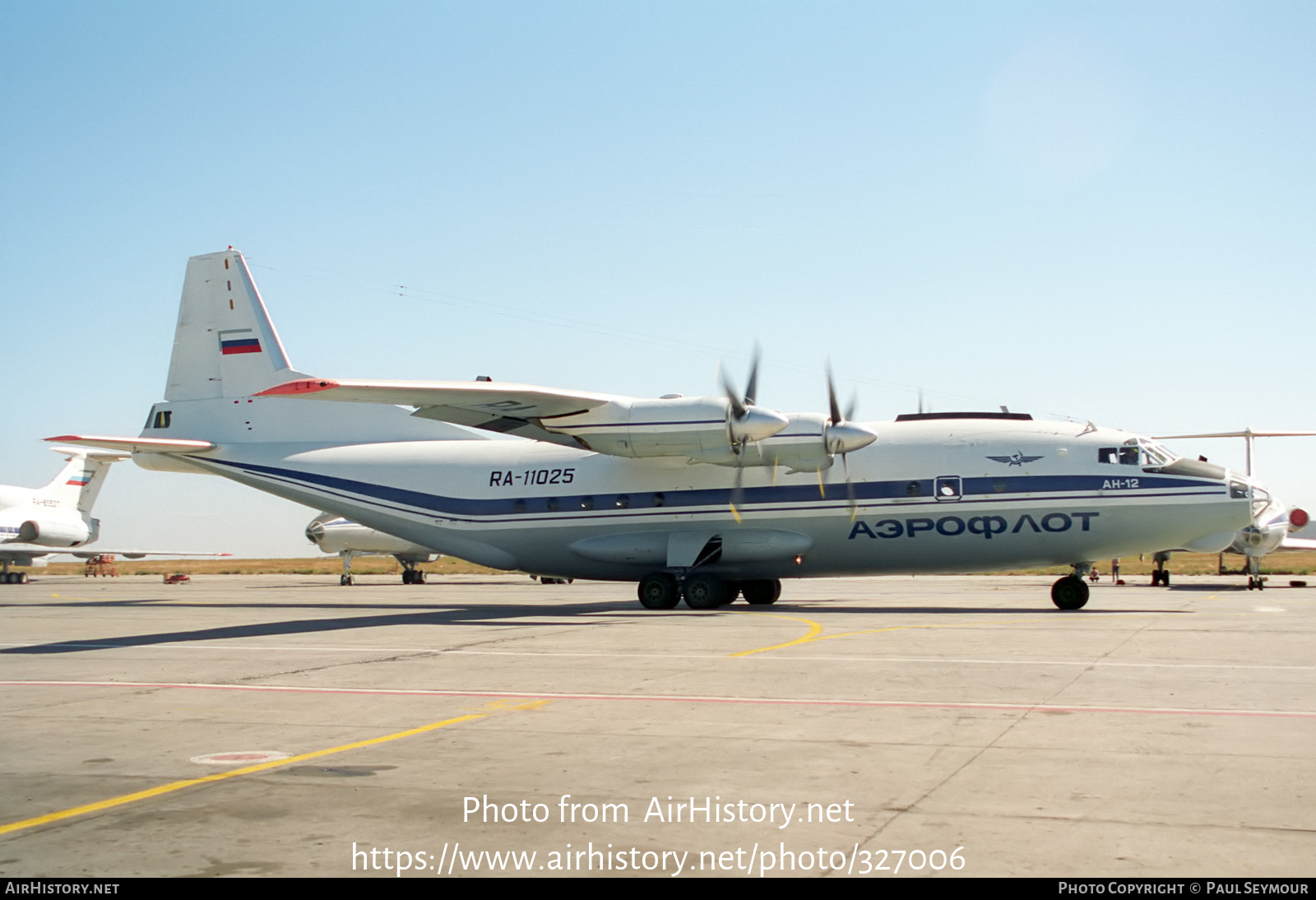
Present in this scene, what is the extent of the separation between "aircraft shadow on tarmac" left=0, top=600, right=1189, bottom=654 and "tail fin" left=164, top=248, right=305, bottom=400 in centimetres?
618

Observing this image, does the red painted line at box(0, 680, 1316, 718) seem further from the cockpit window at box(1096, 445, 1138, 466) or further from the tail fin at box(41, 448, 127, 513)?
the tail fin at box(41, 448, 127, 513)

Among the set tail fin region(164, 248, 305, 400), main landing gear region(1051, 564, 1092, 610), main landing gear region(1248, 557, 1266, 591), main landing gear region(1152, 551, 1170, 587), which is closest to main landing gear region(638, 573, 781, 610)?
main landing gear region(1051, 564, 1092, 610)

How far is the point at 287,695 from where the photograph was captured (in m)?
11.6

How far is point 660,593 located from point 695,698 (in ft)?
48.6

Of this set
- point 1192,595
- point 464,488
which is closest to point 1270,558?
point 1192,595

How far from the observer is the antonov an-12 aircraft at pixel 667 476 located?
23484mm

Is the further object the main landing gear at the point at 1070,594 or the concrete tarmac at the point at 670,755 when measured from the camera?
the main landing gear at the point at 1070,594

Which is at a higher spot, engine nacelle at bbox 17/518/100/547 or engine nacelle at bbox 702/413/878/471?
engine nacelle at bbox 702/413/878/471

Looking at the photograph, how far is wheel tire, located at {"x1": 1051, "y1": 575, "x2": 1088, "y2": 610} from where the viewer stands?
23.7 metres

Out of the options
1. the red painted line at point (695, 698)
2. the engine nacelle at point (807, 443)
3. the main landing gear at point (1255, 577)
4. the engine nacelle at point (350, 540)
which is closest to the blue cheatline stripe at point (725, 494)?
the engine nacelle at point (807, 443)

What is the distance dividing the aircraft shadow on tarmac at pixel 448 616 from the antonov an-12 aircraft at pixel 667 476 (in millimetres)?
1026

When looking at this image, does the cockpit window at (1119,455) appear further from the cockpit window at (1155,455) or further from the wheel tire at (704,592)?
the wheel tire at (704,592)

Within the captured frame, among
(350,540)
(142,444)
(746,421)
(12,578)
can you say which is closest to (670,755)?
(746,421)

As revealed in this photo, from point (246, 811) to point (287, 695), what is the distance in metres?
5.53
